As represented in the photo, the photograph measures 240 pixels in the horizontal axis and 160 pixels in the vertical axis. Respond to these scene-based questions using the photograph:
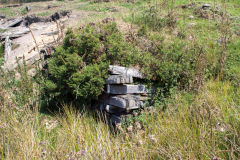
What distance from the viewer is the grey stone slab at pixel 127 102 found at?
4.53 metres

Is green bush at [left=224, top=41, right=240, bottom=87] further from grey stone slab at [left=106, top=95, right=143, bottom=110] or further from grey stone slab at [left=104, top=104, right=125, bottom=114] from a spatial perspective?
grey stone slab at [left=104, top=104, right=125, bottom=114]

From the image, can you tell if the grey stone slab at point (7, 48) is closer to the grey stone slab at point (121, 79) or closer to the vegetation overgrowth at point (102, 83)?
the vegetation overgrowth at point (102, 83)

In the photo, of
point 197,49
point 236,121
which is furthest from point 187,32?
point 236,121

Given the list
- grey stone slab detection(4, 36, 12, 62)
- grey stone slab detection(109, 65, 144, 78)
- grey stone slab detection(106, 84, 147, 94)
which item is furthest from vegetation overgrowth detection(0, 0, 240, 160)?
grey stone slab detection(4, 36, 12, 62)

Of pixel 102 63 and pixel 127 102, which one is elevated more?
pixel 102 63

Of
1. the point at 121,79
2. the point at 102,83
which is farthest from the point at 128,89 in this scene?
the point at 102,83

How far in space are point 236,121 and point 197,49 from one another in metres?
2.87

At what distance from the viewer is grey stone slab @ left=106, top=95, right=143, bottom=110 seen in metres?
4.53

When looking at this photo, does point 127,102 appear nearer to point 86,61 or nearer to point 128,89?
point 128,89

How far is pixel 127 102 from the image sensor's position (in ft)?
14.8

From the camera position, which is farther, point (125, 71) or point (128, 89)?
point (125, 71)

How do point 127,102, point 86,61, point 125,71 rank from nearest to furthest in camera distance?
1. point 127,102
2. point 125,71
3. point 86,61

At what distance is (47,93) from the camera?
18.1 ft

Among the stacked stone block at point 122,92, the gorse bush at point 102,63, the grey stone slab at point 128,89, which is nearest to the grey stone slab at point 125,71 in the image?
the stacked stone block at point 122,92
